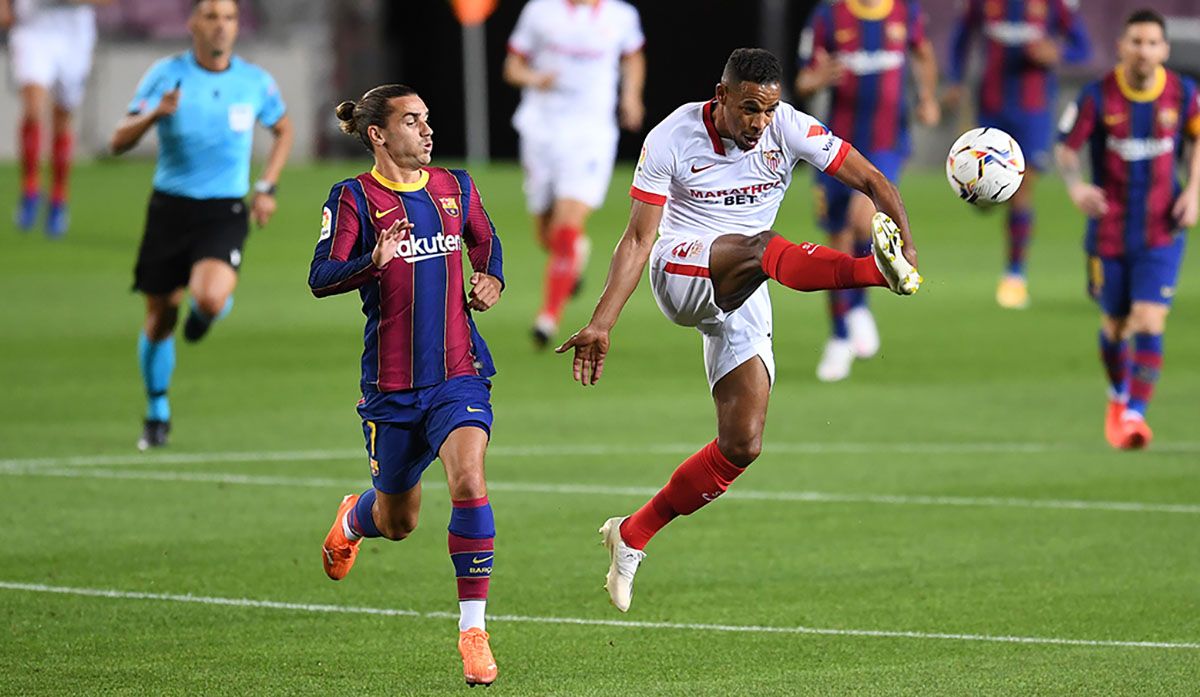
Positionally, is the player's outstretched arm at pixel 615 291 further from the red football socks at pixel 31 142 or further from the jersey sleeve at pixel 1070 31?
the red football socks at pixel 31 142

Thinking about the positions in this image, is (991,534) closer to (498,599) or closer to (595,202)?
(498,599)

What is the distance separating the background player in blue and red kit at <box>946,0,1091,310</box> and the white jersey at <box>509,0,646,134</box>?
3.37m

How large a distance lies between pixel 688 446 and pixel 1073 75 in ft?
67.4

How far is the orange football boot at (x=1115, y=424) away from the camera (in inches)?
485

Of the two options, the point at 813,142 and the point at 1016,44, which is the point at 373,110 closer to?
the point at 813,142

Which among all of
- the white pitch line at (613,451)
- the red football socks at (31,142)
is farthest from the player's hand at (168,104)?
the red football socks at (31,142)

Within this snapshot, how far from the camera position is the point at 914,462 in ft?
39.2

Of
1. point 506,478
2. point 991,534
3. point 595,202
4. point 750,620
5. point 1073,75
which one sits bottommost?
point 1073,75

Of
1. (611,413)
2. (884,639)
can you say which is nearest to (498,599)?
(884,639)

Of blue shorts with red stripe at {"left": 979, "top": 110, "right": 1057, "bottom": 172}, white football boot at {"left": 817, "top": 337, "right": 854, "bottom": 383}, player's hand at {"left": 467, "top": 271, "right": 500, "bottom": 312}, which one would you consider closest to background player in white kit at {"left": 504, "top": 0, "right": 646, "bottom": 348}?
white football boot at {"left": 817, "top": 337, "right": 854, "bottom": 383}

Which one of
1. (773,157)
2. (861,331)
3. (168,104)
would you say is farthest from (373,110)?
(861,331)

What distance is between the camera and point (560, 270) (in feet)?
53.1

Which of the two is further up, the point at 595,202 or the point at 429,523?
the point at 429,523

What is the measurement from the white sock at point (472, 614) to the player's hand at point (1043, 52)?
13.1m
